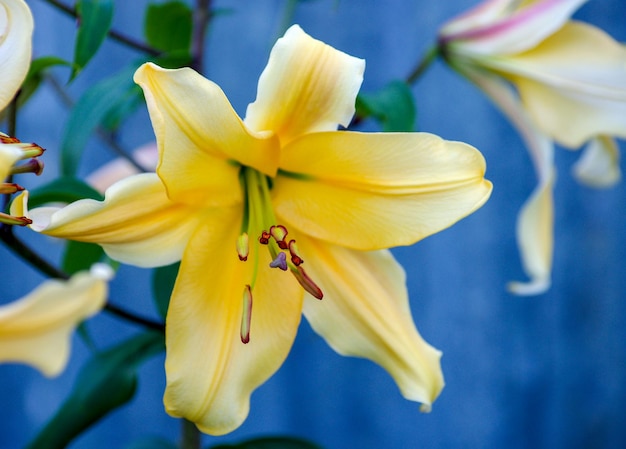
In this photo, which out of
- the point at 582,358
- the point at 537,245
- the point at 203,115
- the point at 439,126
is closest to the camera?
the point at 203,115

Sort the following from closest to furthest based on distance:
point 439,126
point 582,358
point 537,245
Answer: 1. point 537,245
2. point 439,126
3. point 582,358

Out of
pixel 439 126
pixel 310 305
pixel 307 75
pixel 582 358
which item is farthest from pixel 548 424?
pixel 307 75

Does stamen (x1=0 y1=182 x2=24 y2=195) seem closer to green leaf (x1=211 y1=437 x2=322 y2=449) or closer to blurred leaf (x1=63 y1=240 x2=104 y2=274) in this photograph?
blurred leaf (x1=63 y1=240 x2=104 y2=274)

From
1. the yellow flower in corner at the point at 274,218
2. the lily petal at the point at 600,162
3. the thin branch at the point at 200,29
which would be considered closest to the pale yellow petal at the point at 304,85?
the yellow flower in corner at the point at 274,218

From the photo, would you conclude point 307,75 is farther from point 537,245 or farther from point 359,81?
point 537,245

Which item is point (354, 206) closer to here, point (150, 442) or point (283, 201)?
point (283, 201)

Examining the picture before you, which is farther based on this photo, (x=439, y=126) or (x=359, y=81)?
(x=439, y=126)

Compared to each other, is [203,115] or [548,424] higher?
[203,115]

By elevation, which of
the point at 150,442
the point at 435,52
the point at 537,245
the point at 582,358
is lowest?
the point at 582,358
